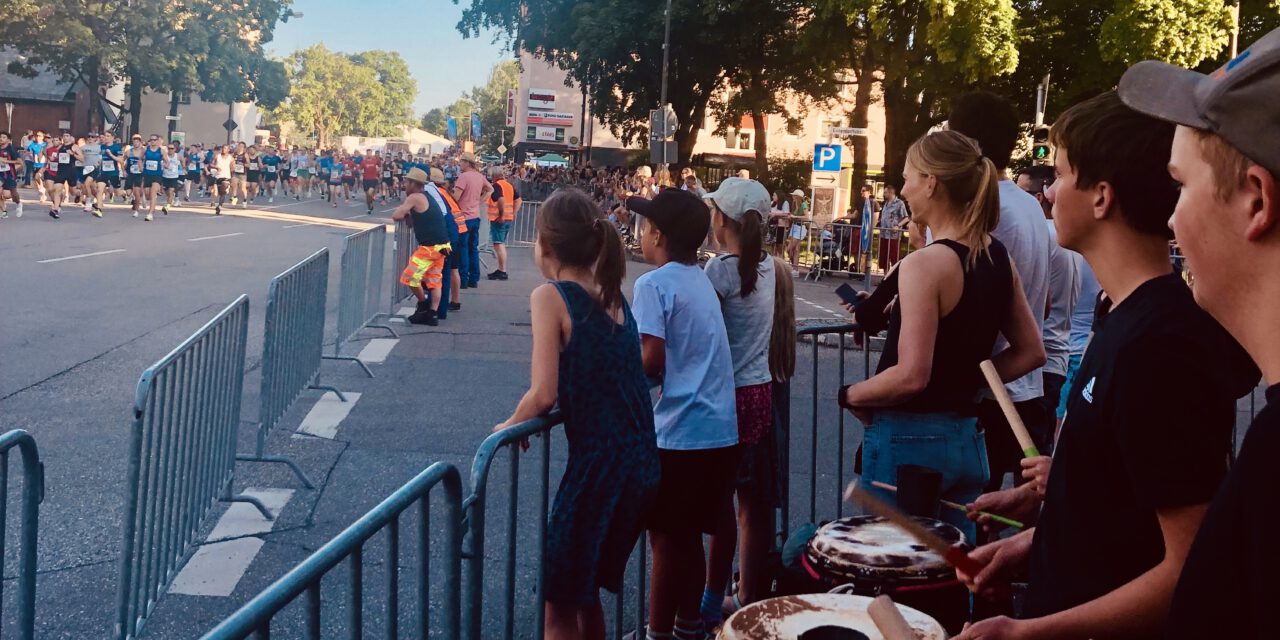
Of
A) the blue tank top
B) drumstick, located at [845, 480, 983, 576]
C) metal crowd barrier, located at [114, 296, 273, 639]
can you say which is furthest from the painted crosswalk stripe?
the blue tank top

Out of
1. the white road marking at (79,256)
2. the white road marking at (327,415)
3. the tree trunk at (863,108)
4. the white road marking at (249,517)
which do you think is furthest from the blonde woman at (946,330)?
the tree trunk at (863,108)

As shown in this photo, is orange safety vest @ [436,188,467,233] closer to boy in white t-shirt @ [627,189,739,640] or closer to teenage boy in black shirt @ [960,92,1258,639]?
boy in white t-shirt @ [627,189,739,640]

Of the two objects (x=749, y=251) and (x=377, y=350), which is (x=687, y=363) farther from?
(x=377, y=350)

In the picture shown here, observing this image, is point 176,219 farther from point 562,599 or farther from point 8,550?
point 562,599

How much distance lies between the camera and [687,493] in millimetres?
4207

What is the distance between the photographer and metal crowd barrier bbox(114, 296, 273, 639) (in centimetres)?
419

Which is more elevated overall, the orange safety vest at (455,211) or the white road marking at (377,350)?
the orange safety vest at (455,211)

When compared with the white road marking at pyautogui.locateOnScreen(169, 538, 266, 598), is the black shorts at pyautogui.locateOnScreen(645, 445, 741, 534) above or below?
above

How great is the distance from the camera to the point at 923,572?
283 centimetres

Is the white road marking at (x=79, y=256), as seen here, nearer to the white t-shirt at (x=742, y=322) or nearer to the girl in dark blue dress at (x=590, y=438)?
the white t-shirt at (x=742, y=322)

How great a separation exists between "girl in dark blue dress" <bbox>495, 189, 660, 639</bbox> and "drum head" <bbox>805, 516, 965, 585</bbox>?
2.54ft

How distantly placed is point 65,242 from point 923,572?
19.9 metres

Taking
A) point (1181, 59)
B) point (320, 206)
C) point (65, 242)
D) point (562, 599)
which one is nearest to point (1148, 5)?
point (1181, 59)

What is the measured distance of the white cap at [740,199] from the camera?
4629 millimetres
